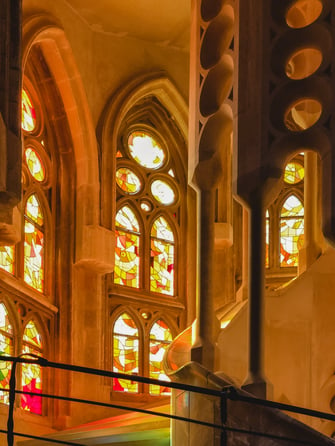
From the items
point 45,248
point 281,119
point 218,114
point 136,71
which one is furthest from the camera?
point 136,71

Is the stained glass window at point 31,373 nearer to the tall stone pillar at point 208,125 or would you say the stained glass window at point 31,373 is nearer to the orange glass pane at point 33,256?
the orange glass pane at point 33,256

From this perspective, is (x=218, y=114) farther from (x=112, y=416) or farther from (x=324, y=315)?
(x=112, y=416)

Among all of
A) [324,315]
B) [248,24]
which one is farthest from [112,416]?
[248,24]

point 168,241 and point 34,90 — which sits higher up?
point 34,90

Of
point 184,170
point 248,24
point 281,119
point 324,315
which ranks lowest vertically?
point 324,315

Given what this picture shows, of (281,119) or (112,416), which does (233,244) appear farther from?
(281,119)

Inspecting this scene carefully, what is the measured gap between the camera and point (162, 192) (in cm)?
1683

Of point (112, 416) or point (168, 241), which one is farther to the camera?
point (168, 241)

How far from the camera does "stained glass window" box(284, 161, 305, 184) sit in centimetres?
1656

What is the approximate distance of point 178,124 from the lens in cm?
1698

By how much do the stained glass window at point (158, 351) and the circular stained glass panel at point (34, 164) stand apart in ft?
8.56

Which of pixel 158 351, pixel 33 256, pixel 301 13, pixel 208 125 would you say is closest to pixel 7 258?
pixel 33 256

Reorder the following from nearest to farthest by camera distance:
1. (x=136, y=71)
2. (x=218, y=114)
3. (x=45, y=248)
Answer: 1. (x=218, y=114)
2. (x=45, y=248)
3. (x=136, y=71)

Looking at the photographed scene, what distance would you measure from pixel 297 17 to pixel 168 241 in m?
6.96
